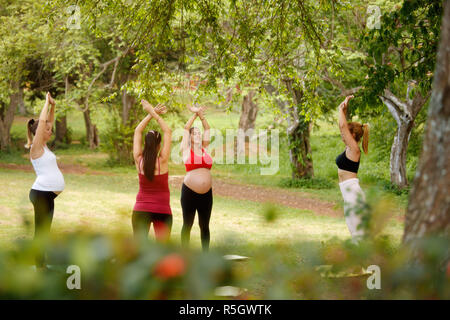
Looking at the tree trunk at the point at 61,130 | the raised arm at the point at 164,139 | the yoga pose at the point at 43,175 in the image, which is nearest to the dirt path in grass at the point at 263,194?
the raised arm at the point at 164,139

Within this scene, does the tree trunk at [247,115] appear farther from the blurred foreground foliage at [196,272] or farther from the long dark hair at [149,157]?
the blurred foreground foliage at [196,272]

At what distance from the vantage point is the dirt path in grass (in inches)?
576

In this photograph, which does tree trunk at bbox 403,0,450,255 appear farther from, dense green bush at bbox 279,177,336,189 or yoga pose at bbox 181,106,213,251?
dense green bush at bbox 279,177,336,189

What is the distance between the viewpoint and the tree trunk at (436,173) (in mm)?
2416

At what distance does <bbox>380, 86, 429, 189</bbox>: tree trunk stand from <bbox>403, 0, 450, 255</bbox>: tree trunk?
1364 cm

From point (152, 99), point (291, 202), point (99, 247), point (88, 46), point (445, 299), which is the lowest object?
point (291, 202)

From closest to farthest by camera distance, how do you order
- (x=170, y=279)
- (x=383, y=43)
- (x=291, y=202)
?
→ (x=170, y=279) → (x=383, y=43) → (x=291, y=202)

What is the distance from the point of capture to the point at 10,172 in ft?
66.9

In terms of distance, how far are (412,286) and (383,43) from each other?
619 centimetres

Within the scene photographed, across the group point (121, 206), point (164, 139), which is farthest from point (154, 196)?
point (121, 206)

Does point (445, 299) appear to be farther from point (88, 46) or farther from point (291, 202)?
point (88, 46)

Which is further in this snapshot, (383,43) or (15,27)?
(15,27)

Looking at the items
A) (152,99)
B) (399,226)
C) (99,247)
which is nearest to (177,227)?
(152,99)

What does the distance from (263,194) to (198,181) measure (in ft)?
35.6
